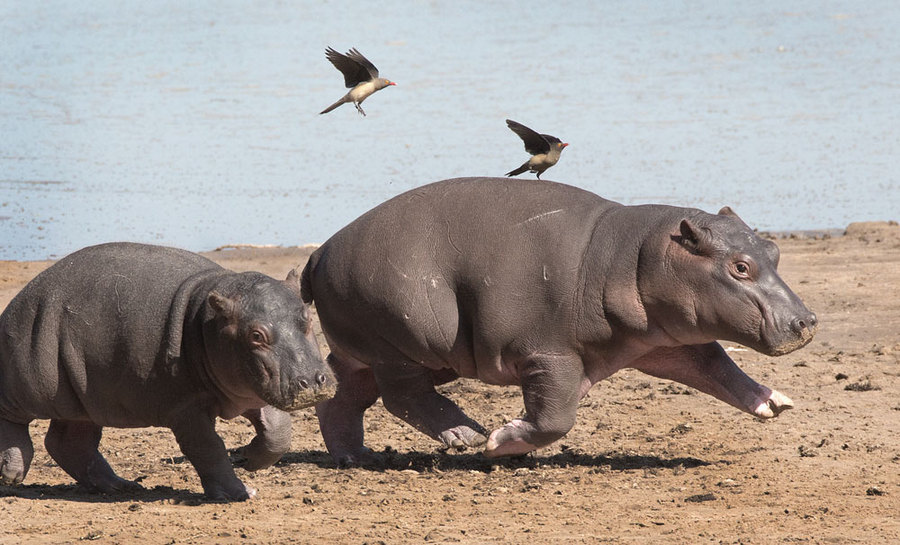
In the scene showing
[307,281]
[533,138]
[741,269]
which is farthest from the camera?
[533,138]

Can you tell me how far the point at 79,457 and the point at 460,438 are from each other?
1817 millimetres

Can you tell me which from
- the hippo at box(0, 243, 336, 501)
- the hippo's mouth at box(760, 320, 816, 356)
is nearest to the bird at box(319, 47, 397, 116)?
the hippo at box(0, 243, 336, 501)

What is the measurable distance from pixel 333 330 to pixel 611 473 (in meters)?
1.55

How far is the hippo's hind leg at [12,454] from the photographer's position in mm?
6734

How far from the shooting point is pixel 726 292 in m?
6.70

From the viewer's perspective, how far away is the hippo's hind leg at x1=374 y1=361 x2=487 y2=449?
7.17 m

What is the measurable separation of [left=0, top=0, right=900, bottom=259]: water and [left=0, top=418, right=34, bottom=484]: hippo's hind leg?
646 centimetres

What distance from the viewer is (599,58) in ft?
73.4

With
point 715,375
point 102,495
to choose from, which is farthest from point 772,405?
point 102,495

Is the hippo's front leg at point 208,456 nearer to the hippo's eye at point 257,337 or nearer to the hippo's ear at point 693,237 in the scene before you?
the hippo's eye at point 257,337

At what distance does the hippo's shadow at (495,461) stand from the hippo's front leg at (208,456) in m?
1.03

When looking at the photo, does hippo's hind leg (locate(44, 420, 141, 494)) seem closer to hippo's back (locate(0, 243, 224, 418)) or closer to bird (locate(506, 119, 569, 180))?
hippo's back (locate(0, 243, 224, 418))

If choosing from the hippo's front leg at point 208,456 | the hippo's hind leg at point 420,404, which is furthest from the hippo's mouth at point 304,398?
the hippo's hind leg at point 420,404

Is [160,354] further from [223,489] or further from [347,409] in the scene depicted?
[347,409]
